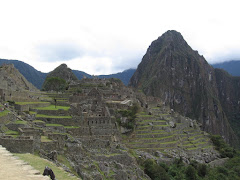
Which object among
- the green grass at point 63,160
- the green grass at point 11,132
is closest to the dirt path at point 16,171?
the green grass at point 63,160

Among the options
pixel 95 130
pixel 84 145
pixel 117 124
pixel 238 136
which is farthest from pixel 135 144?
pixel 238 136

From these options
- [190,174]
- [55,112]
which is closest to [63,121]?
[55,112]

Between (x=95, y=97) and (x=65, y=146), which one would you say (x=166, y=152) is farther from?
(x=65, y=146)

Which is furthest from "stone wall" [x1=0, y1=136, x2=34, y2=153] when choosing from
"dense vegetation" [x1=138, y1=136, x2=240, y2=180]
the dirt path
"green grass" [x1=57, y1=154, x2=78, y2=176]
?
"dense vegetation" [x1=138, y1=136, x2=240, y2=180]

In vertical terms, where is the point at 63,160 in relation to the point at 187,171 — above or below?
above

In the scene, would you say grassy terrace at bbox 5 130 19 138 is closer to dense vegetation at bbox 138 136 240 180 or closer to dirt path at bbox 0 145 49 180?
dirt path at bbox 0 145 49 180

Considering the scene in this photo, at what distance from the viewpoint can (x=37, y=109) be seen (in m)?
31.6

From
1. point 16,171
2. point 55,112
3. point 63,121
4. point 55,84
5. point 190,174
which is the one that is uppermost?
point 55,84

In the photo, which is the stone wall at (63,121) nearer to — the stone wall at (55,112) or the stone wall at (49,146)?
the stone wall at (55,112)

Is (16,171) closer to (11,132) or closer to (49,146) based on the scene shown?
(49,146)

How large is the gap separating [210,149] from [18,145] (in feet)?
131

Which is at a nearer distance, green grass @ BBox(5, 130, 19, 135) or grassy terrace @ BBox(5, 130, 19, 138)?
grassy terrace @ BBox(5, 130, 19, 138)

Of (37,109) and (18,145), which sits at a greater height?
(37,109)

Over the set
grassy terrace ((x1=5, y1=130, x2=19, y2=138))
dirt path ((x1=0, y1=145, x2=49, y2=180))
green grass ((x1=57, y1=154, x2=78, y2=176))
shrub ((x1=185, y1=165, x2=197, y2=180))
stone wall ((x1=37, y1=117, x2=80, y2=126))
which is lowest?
shrub ((x1=185, y1=165, x2=197, y2=180))
